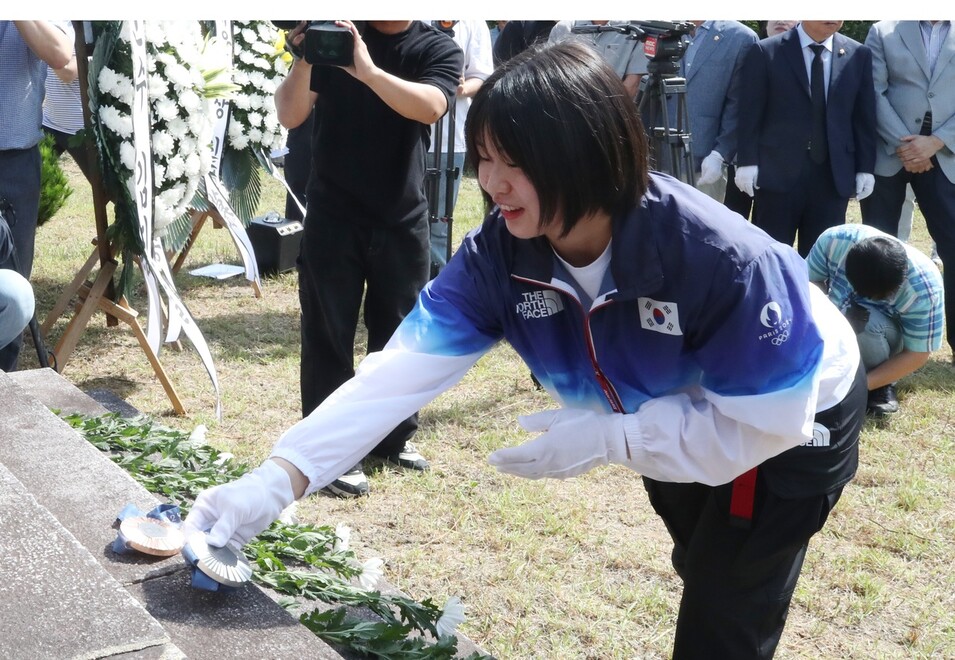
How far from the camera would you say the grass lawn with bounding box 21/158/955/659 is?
9.79 feet

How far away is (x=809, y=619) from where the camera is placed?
307cm

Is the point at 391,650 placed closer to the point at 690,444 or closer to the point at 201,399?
the point at 690,444

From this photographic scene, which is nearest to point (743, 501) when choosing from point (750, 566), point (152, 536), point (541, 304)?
point (750, 566)

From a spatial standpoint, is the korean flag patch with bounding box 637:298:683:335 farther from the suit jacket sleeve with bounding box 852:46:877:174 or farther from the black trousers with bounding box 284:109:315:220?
the black trousers with bounding box 284:109:315:220

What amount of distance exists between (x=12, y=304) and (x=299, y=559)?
136 centimetres

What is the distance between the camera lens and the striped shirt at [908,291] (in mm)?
3395

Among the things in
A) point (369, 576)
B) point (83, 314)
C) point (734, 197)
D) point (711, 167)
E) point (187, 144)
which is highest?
point (187, 144)

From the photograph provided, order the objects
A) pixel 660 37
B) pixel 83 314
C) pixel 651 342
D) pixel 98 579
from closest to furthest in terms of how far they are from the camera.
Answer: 1. pixel 98 579
2. pixel 651 342
3. pixel 83 314
4. pixel 660 37

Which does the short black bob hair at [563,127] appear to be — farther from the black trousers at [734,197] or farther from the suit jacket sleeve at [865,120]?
the black trousers at [734,197]

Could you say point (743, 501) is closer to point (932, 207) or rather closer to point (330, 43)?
point (330, 43)

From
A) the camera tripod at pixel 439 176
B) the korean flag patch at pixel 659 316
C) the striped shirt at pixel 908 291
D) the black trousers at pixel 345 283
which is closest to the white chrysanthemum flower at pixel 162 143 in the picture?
the black trousers at pixel 345 283

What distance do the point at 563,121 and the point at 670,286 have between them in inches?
13.8

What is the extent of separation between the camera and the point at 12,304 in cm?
315

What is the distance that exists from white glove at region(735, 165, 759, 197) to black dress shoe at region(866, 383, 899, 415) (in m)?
1.29
